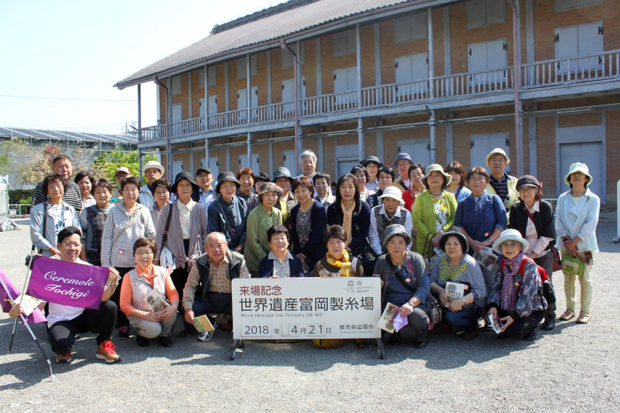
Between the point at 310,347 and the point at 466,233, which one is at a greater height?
the point at 466,233

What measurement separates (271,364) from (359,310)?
999 millimetres

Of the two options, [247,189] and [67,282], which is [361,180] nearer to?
[247,189]

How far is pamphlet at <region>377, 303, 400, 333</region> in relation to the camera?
4.54 metres

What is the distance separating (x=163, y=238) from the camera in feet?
18.3

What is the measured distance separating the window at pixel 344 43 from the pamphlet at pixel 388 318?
1615cm

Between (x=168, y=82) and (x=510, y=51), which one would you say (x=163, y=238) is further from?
(x=168, y=82)

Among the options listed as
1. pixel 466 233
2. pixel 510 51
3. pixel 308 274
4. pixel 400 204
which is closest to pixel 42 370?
pixel 308 274

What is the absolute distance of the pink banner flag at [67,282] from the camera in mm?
4465

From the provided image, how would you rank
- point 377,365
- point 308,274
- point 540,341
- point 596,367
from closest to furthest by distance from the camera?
point 596,367 → point 377,365 → point 540,341 → point 308,274

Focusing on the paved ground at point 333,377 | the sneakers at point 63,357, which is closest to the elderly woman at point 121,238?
the paved ground at point 333,377

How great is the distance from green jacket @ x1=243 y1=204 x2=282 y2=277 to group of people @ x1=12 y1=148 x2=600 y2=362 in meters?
0.01

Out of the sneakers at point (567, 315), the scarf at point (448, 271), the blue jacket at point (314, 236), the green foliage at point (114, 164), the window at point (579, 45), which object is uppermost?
the window at point (579, 45)

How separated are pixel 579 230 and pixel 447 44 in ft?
42.1

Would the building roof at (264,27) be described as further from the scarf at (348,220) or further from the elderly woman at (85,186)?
the elderly woman at (85,186)
